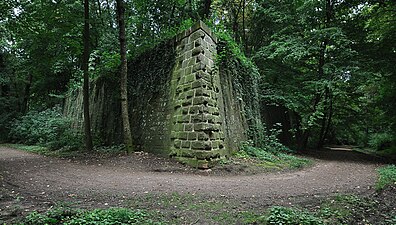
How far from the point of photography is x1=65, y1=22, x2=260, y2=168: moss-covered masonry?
20.9 ft

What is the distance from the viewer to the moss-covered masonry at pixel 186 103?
6371 millimetres

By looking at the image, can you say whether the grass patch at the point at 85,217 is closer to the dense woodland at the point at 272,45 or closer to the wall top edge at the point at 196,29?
the wall top edge at the point at 196,29

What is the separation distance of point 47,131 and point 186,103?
29.3 ft

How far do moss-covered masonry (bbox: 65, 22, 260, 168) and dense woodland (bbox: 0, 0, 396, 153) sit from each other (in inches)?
36.0

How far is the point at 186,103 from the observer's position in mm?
6773

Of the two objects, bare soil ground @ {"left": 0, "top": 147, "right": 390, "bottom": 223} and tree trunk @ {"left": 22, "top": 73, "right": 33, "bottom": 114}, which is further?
tree trunk @ {"left": 22, "top": 73, "right": 33, "bottom": 114}

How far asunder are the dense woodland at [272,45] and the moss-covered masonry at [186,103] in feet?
3.00

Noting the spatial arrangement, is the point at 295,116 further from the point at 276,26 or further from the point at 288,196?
the point at 288,196

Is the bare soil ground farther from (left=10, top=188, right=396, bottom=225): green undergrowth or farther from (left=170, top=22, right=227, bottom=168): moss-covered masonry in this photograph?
(left=170, top=22, right=227, bottom=168): moss-covered masonry

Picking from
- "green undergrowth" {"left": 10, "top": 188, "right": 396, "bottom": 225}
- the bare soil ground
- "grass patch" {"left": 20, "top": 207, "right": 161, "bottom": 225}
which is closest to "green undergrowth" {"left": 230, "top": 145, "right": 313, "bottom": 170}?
the bare soil ground

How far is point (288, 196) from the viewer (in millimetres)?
3586

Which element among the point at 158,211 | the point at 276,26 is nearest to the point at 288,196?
the point at 158,211

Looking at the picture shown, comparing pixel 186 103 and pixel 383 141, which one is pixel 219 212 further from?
pixel 383 141

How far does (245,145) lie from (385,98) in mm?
6797
